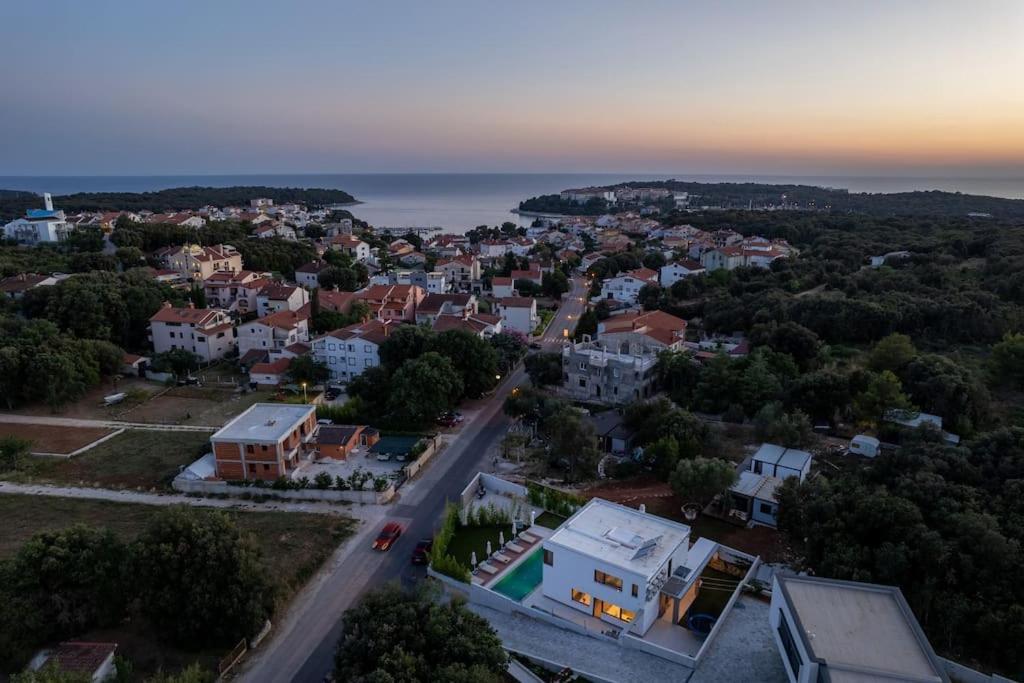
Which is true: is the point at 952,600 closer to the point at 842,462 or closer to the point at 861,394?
the point at 842,462

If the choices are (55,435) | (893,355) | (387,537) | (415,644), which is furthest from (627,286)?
(415,644)

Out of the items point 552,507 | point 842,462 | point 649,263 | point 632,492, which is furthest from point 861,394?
point 649,263

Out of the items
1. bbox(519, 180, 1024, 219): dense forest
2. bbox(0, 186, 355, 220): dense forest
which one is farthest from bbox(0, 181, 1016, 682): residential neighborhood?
bbox(519, 180, 1024, 219): dense forest

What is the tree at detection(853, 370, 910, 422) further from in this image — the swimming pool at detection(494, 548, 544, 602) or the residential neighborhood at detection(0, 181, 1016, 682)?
the swimming pool at detection(494, 548, 544, 602)

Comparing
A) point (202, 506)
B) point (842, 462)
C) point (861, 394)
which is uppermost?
point (861, 394)

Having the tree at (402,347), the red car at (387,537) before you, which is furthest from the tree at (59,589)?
the tree at (402,347)

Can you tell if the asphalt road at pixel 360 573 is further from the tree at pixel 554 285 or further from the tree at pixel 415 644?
the tree at pixel 554 285
